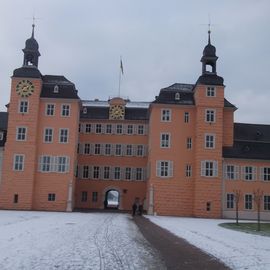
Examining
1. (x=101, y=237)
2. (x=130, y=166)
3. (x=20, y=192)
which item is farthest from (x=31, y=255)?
(x=130, y=166)

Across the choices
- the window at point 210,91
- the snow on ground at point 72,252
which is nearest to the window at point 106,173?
the window at point 210,91

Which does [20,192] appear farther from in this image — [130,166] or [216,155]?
[216,155]

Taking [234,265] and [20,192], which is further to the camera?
[20,192]

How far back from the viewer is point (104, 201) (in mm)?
66812

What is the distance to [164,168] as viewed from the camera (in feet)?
182

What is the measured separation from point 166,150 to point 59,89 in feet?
46.0

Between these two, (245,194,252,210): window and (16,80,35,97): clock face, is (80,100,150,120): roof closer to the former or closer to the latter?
(16,80,35,97): clock face

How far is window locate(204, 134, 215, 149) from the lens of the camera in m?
55.0

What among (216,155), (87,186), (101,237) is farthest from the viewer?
(87,186)

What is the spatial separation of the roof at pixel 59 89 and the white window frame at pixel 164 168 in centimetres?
1202

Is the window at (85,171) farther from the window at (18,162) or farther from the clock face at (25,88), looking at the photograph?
the clock face at (25,88)

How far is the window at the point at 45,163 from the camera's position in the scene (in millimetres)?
56312

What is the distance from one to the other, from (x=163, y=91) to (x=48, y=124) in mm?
13427

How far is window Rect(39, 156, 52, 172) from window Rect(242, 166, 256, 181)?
2121cm
